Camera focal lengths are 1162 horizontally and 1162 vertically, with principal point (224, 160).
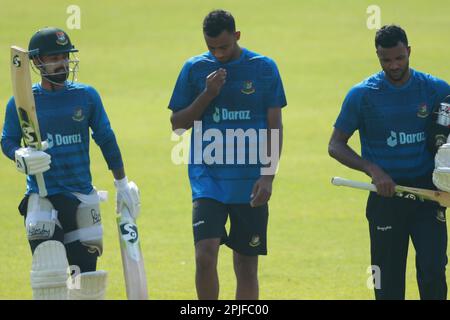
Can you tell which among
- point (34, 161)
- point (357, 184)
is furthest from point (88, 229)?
point (357, 184)

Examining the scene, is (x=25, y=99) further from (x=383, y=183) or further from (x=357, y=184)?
(x=383, y=183)

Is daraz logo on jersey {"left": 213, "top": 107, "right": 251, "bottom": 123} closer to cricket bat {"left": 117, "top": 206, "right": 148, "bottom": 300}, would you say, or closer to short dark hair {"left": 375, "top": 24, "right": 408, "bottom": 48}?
cricket bat {"left": 117, "top": 206, "right": 148, "bottom": 300}

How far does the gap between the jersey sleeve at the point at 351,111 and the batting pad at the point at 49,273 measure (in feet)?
6.76

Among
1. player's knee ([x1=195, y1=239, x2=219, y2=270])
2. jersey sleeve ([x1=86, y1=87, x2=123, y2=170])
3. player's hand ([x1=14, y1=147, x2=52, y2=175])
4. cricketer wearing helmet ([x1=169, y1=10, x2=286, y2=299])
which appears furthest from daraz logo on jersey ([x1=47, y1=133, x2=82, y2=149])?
player's knee ([x1=195, y1=239, x2=219, y2=270])

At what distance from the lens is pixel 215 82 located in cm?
765

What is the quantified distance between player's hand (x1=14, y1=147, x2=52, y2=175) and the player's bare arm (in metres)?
0.93

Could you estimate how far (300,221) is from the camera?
40.5ft

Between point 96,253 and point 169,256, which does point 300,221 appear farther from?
point 96,253

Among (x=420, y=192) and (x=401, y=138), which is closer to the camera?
(x=420, y=192)

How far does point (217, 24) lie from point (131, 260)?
166 centimetres

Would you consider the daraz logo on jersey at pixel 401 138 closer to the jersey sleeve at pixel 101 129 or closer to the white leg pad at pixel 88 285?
the jersey sleeve at pixel 101 129

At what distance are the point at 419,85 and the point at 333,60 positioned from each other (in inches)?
521

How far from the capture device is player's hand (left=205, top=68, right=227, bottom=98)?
7.65 m
